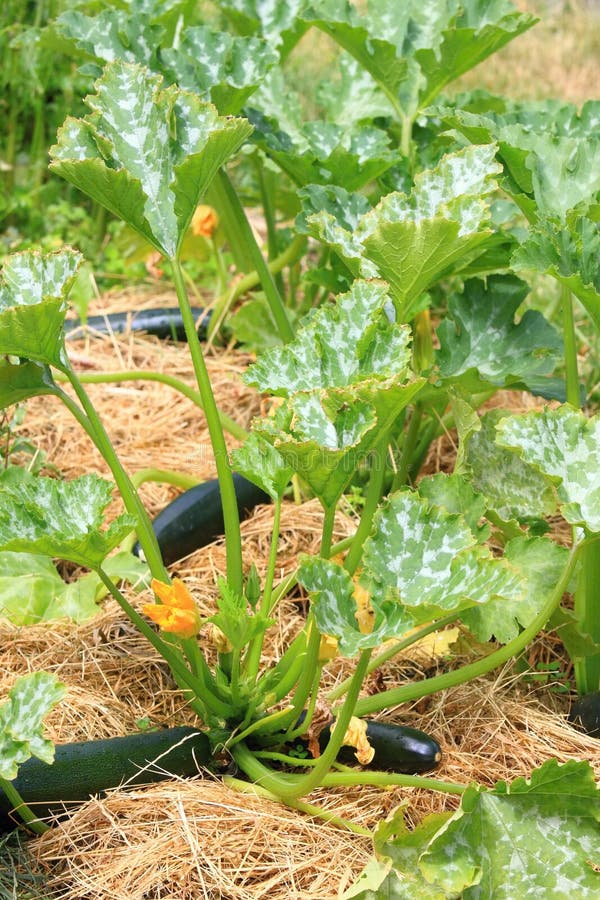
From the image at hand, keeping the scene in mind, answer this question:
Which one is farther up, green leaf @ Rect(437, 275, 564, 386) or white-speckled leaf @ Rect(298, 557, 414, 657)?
green leaf @ Rect(437, 275, 564, 386)

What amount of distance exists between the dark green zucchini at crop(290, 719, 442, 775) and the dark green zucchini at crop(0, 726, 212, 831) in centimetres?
24

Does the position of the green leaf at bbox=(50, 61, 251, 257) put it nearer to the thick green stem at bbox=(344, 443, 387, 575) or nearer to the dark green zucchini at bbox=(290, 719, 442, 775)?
the thick green stem at bbox=(344, 443, 387, 575)

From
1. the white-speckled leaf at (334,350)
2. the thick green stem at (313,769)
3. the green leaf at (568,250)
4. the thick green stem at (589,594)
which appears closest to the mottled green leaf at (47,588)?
the thick green stem at (313,769)

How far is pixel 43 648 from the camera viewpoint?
2.09m

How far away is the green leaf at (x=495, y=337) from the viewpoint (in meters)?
2.04

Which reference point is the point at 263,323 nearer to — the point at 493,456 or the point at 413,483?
the point at 413,483

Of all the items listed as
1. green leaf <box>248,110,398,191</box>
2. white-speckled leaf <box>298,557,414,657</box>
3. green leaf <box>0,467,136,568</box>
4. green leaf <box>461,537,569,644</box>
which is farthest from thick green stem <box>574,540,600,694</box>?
green leaf <box>248,110,398,191</box>

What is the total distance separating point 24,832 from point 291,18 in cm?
186

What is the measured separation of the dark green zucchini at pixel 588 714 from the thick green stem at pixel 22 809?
3.09ft

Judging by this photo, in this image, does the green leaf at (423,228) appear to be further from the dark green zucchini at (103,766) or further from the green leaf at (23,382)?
the dark green zucchini at (103,766)

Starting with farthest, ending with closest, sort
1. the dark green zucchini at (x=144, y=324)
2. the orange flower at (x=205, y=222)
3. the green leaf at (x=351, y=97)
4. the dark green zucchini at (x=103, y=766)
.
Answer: the dark green zucchini at (x=144, y=324) < the orange flower at (x=205, y=222) < the green leaf at (x=351, y=97) < the dark green zucchini at (x=103, y=766)

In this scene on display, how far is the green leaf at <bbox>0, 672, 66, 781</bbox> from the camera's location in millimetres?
1456

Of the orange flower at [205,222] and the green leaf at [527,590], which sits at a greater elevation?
the orange flower at [205,222]

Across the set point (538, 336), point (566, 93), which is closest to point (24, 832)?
point (538, 336)
